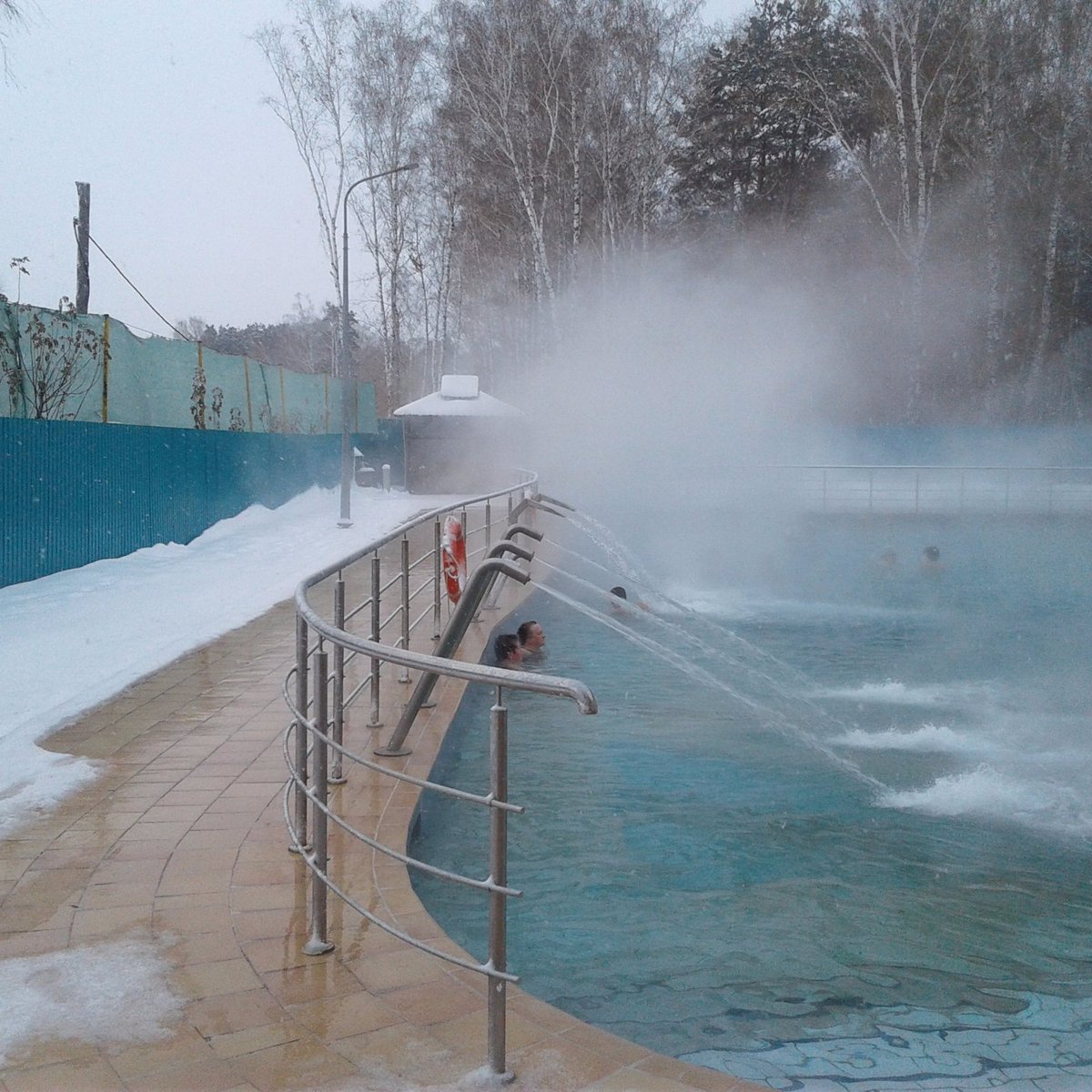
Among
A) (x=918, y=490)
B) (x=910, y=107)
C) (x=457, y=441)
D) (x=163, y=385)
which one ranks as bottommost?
(x=918, y=490)

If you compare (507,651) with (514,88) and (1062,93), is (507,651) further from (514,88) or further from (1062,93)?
(1062,93)

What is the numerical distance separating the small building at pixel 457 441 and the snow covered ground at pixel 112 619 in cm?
819

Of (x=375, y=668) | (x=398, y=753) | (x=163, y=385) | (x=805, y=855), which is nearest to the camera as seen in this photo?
(x=805, y=855)

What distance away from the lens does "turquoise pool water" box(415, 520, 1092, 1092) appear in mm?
3385

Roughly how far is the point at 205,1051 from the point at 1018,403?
103ft

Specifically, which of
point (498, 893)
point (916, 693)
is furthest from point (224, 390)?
point (498, 893)

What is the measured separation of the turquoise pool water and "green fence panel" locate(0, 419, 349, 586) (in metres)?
4.85

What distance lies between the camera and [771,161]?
32.8 meters

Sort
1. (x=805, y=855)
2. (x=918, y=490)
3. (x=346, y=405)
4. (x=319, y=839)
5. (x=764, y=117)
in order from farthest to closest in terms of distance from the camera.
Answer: (x=764, y=117)
(x=918, y=490)
(x=346, y=405)
(x=805, y=855)
(x=319, y=839)

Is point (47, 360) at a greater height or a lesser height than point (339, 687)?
greater

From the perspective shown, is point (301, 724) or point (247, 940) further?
point (301, 724)

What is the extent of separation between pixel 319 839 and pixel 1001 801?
161 inches

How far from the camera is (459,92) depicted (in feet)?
91.8

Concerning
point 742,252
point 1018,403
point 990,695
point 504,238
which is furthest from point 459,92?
point 990,695
